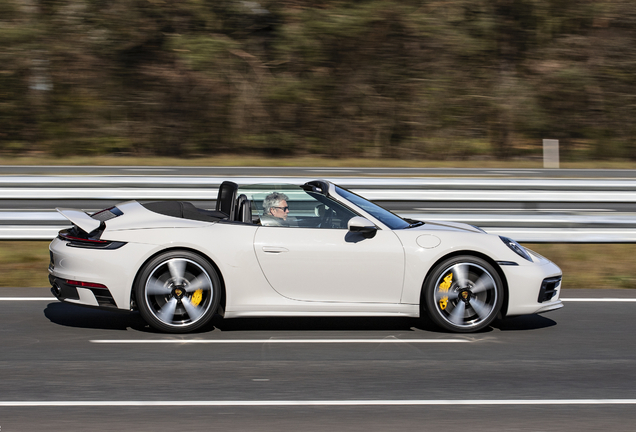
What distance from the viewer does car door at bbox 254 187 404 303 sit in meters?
5.95

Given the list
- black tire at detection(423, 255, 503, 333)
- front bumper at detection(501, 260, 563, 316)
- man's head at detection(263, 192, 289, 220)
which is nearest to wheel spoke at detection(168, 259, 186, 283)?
man's head at detection(263, 192, 289, 220)

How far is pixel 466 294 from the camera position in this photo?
612 centimetres

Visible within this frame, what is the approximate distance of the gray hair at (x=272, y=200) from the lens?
616 cm

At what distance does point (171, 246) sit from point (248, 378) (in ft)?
5.03

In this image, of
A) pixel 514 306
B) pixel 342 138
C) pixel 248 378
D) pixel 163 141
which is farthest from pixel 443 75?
pixel 248 378

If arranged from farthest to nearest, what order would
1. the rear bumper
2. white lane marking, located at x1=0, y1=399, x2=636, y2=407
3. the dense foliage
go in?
the dense foliage
the rear bumper
white lane marking, located at x1=0, y1=399, x2=636, y2=407

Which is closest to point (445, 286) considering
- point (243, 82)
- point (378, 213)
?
point (378, 213)

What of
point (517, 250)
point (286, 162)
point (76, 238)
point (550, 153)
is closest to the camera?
point (76, 238)

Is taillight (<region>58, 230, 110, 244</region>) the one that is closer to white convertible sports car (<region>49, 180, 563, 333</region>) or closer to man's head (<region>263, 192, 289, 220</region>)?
white convertible sports car (<region>49, 180, 563, 333</region>)

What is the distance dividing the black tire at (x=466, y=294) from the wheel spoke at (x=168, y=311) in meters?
2.02

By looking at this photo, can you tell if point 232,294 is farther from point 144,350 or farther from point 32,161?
point 32,161

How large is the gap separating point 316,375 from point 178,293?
5.07 feet

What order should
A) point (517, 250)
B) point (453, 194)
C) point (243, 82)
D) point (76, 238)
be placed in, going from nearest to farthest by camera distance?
point (76, 238) < point (517, 250) < point (453, 194) < point (243, 82)

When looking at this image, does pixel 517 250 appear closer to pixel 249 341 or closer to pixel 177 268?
pixel 249 341
